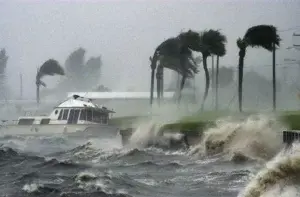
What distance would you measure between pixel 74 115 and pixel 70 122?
2.30ft

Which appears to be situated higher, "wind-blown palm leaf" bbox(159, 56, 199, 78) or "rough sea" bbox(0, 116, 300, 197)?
"wind-blown palm leaf" bbox(159, 56, 199, 78)

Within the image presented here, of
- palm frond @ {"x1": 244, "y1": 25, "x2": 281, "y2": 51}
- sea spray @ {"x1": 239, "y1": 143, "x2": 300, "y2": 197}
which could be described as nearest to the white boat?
palm frond @ {"x1": 244, "y1": 25, "x2": 281, "y2": 51}

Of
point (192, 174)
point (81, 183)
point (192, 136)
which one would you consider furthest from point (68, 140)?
point (81, 183)

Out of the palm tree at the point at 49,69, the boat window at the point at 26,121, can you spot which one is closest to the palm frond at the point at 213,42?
the boat window at the point at 26,121

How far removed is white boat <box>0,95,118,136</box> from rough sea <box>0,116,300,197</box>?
12.5 meters

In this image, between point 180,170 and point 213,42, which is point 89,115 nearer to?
point 213,42

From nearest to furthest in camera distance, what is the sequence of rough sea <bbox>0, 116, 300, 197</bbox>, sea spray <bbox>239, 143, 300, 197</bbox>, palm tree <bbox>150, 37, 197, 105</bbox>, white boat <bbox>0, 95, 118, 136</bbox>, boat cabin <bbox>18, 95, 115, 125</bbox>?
sea spray <bbox>239, 143, 300, 197</bbox> → rough sea <bbox>0, 116, 300, 197</bbox> → white boat <bbox>0, 95, 118, 136</bbox> → boat cabin <bbox>18, 95, 115, 125</bbox> → palm tree <bbox>150, 37, 197, 105</bbox>

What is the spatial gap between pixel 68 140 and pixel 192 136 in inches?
747

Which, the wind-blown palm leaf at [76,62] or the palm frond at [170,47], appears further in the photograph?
the wind-blown palm leaf at [76,62]

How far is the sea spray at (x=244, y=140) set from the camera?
31.9 m

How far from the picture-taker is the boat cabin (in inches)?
2400

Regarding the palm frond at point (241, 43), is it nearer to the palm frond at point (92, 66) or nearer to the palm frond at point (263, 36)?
the palm frond at point (263, 36)

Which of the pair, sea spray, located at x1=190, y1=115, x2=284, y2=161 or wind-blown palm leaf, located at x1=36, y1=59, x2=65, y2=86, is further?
wind-blown palm leaf, located at x1=36, y1=59, x2=65, y2=86

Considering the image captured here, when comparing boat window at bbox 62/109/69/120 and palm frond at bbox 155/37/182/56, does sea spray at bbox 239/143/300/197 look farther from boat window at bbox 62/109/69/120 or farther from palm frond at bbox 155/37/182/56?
palm frond at bbox 155/37/182/56
